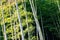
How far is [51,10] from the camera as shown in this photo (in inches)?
650

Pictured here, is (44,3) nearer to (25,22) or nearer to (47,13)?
(47,13)

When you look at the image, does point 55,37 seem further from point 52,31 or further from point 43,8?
point 43,8

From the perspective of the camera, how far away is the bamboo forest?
567 inches

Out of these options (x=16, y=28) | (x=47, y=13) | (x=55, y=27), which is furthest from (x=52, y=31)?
(x=16, y=28)

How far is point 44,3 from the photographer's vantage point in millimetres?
16359

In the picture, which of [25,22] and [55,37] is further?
[55,37]

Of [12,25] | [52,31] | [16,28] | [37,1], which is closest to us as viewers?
[16,28]

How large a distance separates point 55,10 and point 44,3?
0.99m

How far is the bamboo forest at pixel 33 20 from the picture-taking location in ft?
47.3

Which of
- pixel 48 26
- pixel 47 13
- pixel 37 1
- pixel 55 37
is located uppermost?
pixel 37 1

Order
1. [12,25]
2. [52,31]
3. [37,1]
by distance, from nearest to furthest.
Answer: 1. [12,25]
2. [37,1]
3. [52,31]

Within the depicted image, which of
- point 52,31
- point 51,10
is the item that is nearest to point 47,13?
point 51,10

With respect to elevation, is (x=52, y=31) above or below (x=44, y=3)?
below

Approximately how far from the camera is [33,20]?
1542 centimetres
